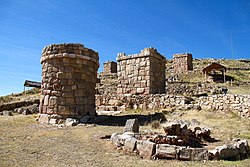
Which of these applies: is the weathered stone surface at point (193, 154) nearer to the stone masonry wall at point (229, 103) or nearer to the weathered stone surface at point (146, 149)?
the weathered stone surface at point (146, 149)

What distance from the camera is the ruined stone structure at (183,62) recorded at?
32.9 meters

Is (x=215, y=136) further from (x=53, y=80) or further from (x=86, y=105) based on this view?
(x=53, y=80)

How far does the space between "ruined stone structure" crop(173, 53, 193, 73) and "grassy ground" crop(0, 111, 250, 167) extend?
22.9 meters

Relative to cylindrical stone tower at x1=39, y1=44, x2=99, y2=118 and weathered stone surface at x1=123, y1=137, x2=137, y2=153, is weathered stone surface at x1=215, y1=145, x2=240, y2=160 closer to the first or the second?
weathered stone surface at x1=123, y1=137, x2=137, y2=153

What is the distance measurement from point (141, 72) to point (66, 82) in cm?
528

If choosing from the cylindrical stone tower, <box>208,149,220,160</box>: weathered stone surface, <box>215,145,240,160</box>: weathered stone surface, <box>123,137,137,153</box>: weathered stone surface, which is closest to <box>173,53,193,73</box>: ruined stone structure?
the cylindrical stone tower

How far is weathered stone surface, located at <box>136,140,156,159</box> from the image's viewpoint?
531 cm

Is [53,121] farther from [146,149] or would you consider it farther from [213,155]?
[213,155]

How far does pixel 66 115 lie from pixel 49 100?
3.58ft

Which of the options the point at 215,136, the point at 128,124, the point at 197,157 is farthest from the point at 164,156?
the point at 215,136

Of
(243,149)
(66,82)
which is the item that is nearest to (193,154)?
(243,149)

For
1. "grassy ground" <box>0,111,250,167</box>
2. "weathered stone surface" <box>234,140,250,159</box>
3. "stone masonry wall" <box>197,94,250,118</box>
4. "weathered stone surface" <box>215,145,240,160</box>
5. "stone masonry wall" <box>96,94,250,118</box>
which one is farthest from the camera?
"stone masonry wall" <box>96,94,250,118</box>

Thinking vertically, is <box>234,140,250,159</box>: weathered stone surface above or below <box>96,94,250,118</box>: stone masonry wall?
below

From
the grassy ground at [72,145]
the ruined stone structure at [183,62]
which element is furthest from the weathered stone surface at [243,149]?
the ruined stone structure at [183,62]
